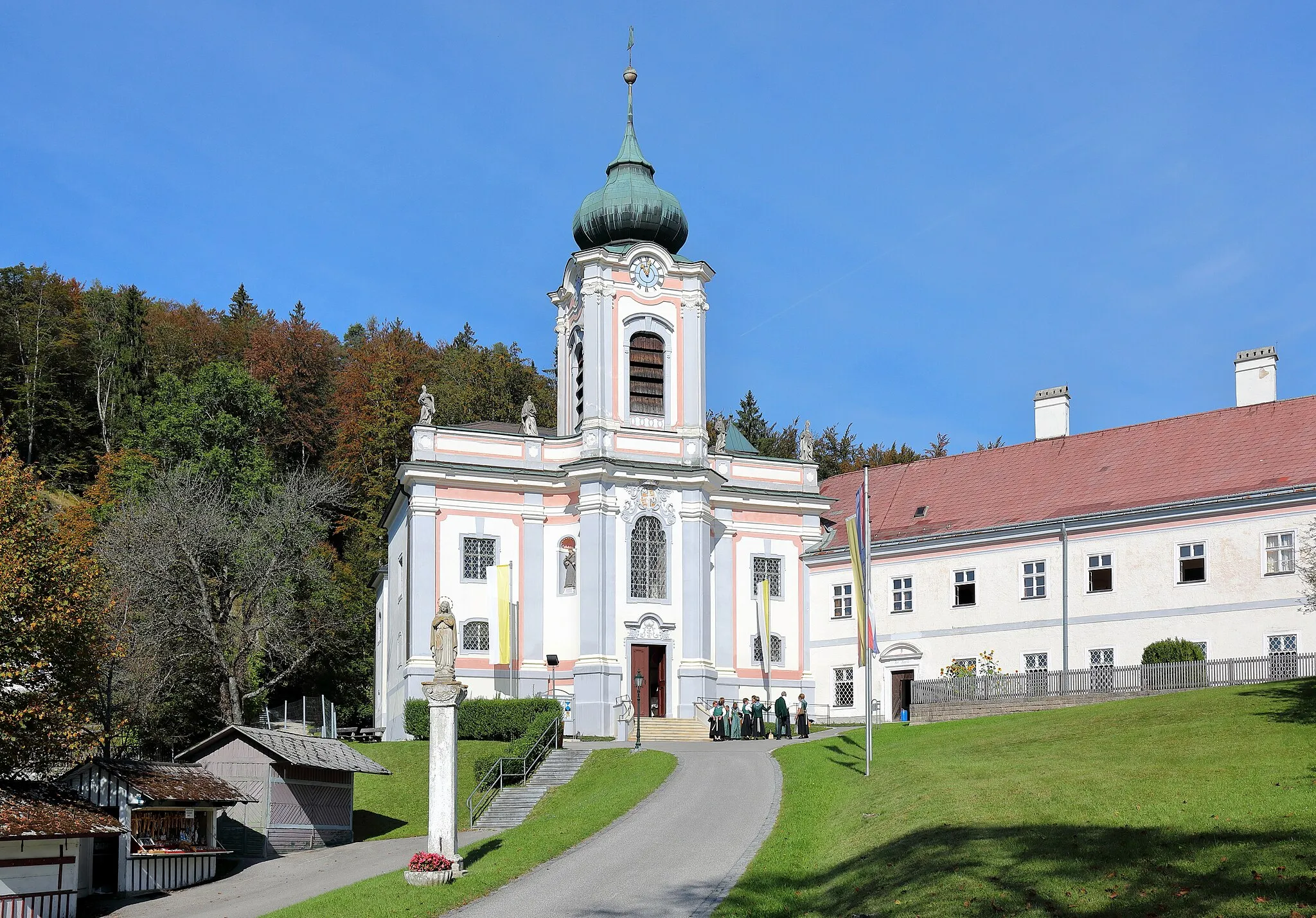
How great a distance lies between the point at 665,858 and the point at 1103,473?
2607 cm

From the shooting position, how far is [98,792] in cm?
2827

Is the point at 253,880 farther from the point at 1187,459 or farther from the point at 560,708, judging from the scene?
the point at 1187,459

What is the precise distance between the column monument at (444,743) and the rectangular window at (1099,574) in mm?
22889

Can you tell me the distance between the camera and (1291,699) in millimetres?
28797

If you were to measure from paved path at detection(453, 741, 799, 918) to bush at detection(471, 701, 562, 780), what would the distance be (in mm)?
5426

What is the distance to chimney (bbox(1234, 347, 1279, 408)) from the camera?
43125 mm

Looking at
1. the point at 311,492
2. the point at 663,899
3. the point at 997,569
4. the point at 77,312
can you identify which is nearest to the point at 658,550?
the point at 997,569

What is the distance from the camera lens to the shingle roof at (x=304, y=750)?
31.6 metres

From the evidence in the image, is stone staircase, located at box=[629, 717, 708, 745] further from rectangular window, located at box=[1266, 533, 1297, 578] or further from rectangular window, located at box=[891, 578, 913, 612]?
rectangular window, located at box=[1266, 533, 1297, 578]

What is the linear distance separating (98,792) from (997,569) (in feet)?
87.4

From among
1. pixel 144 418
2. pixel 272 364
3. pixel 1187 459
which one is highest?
pixel 272 364

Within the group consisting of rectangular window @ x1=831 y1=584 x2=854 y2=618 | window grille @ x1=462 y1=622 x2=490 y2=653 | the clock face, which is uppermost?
the clock face

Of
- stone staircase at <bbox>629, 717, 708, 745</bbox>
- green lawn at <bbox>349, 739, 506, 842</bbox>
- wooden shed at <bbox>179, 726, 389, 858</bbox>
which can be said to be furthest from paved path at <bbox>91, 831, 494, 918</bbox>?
stone staircase at <bbox>629, 717, 708, 745</bbox>

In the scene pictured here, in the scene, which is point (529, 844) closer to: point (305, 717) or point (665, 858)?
point (665, 858)
